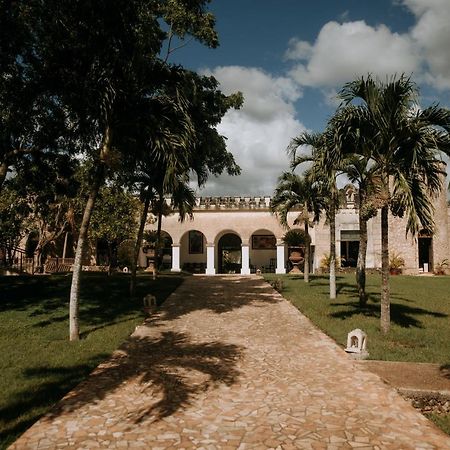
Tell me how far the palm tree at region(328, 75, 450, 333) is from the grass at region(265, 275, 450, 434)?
762 mm

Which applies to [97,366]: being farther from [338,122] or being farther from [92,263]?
[92,263]

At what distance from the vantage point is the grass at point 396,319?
7.28 metres

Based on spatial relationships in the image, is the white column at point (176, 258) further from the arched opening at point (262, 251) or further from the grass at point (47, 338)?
the grass at point (47, 338)

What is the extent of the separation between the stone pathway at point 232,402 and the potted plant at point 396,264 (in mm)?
20821

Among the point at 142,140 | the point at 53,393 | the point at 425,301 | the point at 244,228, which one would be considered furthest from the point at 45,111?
the point at 244,228

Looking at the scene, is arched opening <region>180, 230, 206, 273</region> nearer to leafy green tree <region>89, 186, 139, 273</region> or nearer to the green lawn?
leafy green tree <region>89, 186, 139, 273</region>

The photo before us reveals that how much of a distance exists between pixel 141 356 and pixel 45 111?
26.0 ft

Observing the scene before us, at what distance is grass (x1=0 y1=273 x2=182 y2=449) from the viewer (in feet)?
16.4

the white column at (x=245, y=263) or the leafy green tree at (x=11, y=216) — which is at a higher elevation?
the leafy green tree at (x=11, y=216)

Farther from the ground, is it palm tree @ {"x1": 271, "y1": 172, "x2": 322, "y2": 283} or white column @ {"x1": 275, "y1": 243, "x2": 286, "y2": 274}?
palm tree @ {"x1": 271, "y1": 172, "x2": 322, "y2": 283}

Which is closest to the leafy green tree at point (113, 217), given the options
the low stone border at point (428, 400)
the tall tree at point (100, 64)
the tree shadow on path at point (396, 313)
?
the tall tree at point (100, 64)

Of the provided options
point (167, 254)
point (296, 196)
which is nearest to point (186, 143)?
point (296, 196)

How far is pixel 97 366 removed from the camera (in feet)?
21.6

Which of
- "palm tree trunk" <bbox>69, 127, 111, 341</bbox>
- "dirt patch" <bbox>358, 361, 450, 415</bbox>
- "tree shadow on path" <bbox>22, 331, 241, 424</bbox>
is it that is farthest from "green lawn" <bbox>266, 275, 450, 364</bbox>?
"palm tree trunk" <bbox>69, 127, 111, 341</bbox>
